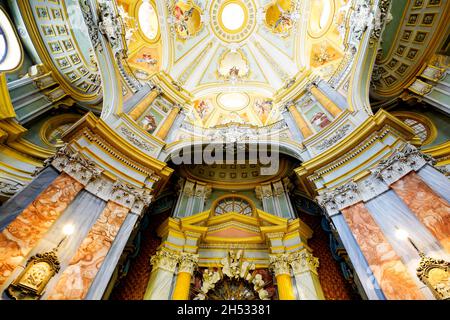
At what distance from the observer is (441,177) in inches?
225

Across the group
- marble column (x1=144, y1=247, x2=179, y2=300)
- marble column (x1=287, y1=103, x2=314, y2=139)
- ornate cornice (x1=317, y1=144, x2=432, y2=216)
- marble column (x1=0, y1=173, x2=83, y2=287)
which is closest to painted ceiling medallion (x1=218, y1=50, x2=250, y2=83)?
marble column (x1=287, y1=103, x2=314, y2=139)

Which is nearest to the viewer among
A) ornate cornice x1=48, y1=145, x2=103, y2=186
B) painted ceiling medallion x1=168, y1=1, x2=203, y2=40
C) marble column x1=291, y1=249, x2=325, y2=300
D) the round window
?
ornate cornice x1=48, y1=145, x2=103, y2=186

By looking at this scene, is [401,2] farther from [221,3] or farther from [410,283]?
[221,3]

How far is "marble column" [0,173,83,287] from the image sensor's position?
181 inches

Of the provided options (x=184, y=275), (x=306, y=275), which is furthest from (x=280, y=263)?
(x=184, y=275)

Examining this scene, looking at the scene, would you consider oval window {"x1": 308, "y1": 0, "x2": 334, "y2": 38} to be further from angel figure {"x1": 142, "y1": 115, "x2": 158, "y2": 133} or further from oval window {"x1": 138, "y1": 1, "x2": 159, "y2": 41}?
angel figure {"x1": 142, "y1": 115, "x2": 158, "y2": 133}

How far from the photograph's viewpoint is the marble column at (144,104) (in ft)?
33.8

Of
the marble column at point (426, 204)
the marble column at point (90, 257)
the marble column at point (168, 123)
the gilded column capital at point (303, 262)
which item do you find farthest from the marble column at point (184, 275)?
the marble column at point (426, 204)

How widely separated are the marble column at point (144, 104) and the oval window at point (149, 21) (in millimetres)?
5155

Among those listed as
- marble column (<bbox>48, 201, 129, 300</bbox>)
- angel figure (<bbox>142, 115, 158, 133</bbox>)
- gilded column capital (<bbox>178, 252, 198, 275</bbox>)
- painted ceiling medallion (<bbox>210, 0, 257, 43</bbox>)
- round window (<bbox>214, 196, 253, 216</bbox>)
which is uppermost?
painted ceiling medallion (<bbox>210, 0, 257, 43</bbox>)

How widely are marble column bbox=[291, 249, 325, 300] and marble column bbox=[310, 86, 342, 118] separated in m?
6.09

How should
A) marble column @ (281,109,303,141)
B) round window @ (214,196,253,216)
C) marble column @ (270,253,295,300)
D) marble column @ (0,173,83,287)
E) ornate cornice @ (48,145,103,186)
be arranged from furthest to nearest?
round window @ (214,196,253,216), marble column @ (281,109,303,141), marble column @ (270,253,295,300), ornate cornice @ (48,145,103,186), marble column @ (0,173,83,287)

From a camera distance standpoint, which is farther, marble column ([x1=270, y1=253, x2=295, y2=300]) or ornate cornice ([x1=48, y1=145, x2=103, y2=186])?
marble column ([x1=270, y1=253, x2=295, y2=300])

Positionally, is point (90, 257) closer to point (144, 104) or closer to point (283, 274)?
point (283, 274)
